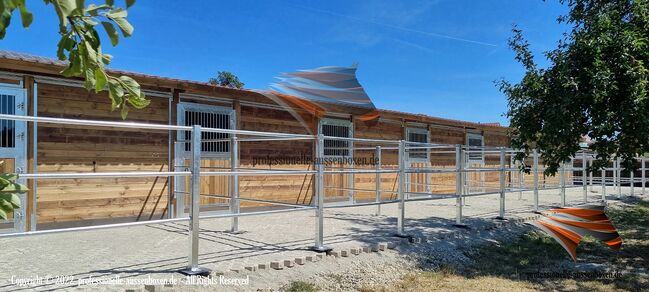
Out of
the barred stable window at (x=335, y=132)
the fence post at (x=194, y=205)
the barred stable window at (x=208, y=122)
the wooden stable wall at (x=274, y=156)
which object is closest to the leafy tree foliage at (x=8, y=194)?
the fence post at (x=194, y=205)

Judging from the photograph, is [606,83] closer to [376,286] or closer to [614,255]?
[614,255]

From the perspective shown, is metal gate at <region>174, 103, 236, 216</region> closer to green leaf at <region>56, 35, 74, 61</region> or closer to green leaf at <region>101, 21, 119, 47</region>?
green leaf at <region>56, 35, 74, 61</region>

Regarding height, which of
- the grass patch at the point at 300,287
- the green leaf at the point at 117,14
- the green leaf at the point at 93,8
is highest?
the green leaf at the point at 93,8

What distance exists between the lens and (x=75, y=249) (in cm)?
573

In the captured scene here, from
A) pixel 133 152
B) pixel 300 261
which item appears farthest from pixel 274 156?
pixel 300 261

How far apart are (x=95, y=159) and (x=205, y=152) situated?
6.83 ft

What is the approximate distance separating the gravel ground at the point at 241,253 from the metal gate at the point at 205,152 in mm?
740

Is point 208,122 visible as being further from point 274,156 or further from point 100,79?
point 100,79

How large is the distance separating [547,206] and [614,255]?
16.5 ft

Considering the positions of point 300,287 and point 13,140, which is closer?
point 300,287

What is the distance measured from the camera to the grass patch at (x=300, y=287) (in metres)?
4.70

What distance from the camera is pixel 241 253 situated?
18.4 feet

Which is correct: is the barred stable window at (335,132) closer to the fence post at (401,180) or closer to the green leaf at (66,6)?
the fence post at (401,180)

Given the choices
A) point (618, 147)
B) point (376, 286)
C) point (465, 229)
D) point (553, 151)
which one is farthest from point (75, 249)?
point (618, 147)
